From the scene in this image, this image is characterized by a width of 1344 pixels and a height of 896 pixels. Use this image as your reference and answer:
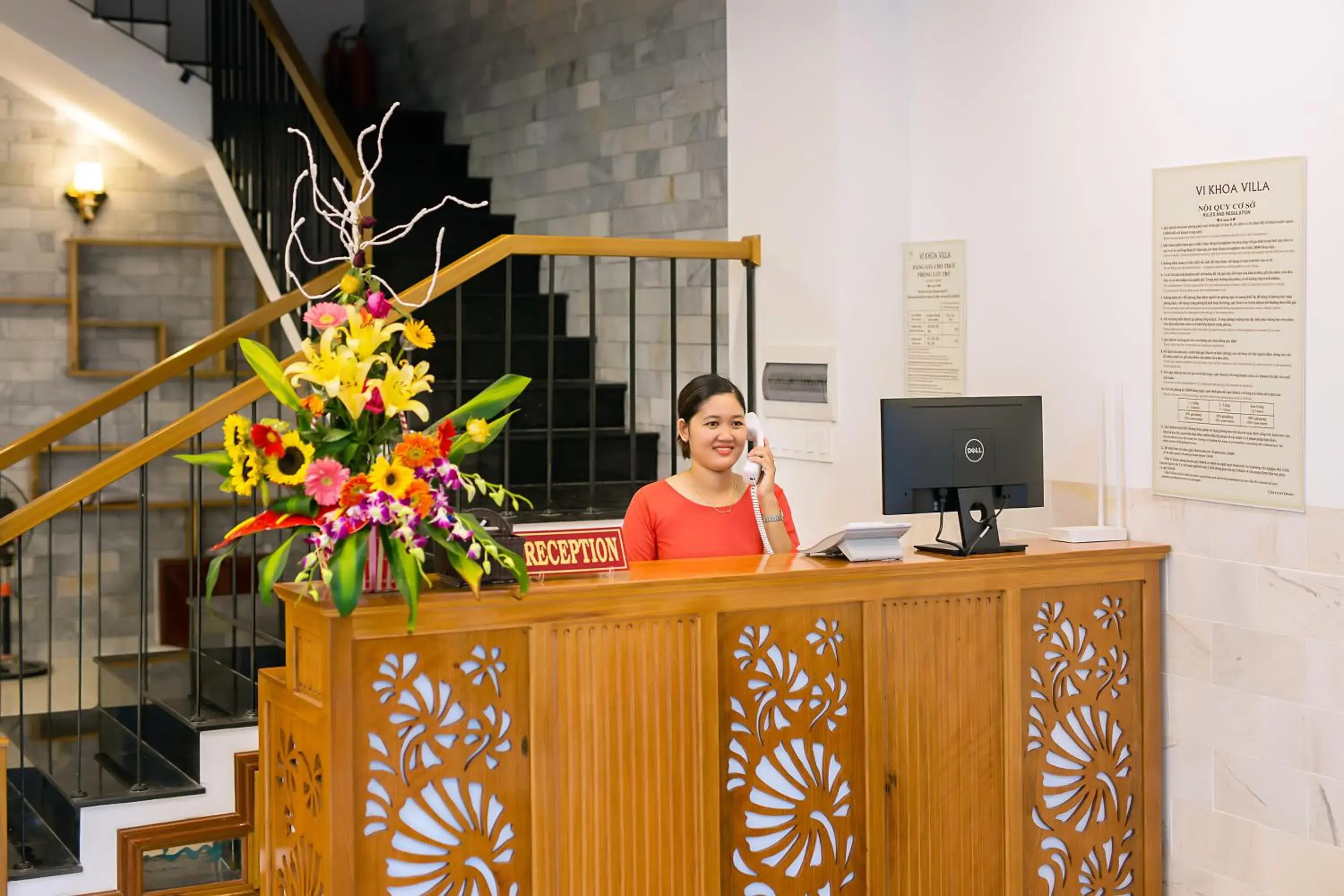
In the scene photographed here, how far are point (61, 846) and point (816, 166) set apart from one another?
10.8ft

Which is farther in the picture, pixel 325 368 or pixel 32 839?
pixel 32 839

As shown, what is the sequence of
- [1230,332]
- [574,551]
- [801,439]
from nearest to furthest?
[574,551]
[1230,332]
[801,439]

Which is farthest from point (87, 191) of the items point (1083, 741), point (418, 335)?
point (1083, 741)

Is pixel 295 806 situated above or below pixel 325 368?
below

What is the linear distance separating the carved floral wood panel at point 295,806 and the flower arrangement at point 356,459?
34cm

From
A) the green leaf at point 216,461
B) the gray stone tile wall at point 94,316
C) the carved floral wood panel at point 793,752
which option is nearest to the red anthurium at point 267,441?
the green leaf at point 216,461

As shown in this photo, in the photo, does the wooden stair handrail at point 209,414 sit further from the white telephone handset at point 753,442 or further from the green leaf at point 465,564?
the green leaf at point 465,564

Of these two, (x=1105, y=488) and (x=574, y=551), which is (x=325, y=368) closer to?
(x=574, y=551)

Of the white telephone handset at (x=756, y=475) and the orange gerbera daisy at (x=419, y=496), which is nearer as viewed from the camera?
the orange gerbera daisy at (x=419, y=496)

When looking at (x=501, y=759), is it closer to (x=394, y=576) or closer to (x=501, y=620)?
(x=501, y=620)

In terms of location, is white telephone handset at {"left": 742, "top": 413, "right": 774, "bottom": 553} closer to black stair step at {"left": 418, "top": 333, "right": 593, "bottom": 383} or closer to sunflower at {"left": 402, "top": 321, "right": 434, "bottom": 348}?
sunflower at {"left": 402, "top": 321, "right": 434, "bottom": 348}

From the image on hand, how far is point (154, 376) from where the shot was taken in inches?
223

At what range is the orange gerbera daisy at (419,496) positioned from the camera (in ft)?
9.13

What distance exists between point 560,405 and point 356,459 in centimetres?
334
